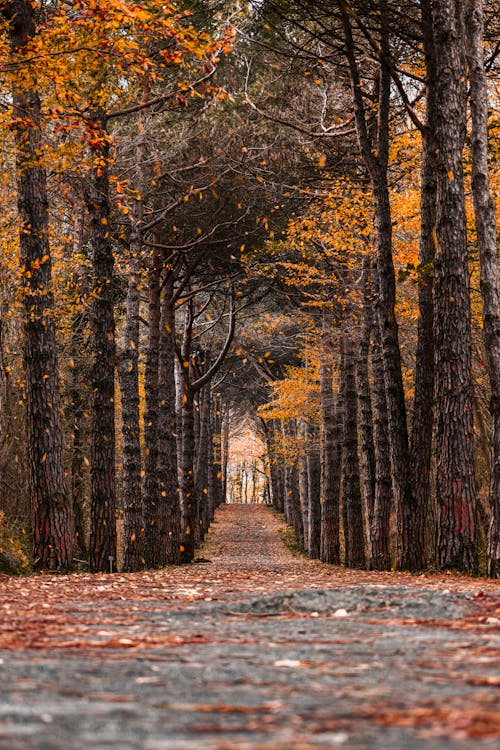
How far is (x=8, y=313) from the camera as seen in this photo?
1795cm

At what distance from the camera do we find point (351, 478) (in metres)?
21.2

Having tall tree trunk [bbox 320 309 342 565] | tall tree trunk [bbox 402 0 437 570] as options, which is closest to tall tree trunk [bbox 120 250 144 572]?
tall tree trunk [bbox 402 0 437 570]

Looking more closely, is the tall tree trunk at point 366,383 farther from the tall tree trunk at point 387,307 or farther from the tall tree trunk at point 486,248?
the tall tree trunk at point 486,248

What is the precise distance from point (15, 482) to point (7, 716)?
50.8ft

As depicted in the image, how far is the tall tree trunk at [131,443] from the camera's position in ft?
55.4

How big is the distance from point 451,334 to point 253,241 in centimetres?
1050

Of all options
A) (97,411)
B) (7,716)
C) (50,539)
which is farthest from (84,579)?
(7,716)

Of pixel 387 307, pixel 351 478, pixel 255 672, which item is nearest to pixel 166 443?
pixel 351 478

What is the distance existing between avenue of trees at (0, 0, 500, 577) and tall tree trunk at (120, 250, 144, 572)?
0.04 metres

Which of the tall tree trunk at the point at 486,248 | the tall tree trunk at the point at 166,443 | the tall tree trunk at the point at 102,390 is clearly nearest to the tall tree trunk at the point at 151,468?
the tall tree trunk at the point at 166,443

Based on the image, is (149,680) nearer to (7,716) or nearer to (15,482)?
(7,716)

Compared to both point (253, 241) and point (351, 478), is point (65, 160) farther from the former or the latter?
point (351, 478)

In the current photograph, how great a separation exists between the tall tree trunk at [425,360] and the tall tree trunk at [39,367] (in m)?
5.01

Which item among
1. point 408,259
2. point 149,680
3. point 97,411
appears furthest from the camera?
point 408,259
